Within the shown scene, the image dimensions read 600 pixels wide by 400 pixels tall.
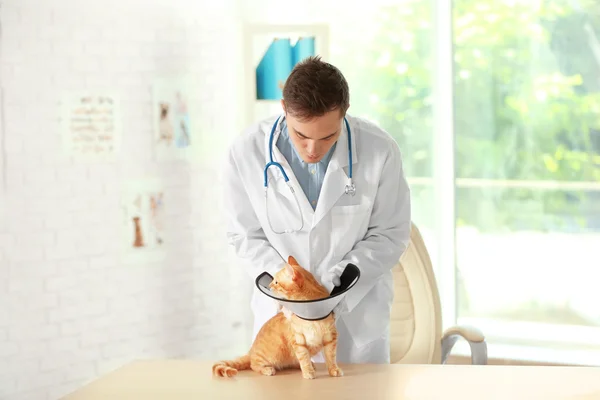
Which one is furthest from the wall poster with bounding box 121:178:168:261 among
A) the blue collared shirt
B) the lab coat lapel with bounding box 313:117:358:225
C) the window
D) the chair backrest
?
the lab coat lapel with bounding box 313:117:358:225

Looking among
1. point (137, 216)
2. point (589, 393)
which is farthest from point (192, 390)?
point (137, 216)

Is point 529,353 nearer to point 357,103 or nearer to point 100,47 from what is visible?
point 357,103

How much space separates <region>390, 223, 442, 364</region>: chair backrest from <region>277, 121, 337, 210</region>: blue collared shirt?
673mm

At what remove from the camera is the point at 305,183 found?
6.91ft

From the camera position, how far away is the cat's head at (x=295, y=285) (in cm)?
180

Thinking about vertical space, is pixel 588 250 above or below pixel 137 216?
below

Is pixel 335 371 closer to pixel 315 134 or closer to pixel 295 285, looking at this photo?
pixel 295 285

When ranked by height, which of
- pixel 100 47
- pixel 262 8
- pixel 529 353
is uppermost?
pixel 262 8

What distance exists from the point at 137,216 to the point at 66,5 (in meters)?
1.05

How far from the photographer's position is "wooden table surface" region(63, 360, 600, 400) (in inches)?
68.2

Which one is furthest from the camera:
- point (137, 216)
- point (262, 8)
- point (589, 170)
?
point (262, 8)

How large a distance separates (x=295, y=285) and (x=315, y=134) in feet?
1.22

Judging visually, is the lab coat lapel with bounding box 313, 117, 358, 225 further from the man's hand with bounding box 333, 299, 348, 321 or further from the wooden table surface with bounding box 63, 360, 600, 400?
the wooden table surface with bounding box 63, 360, 600, 400

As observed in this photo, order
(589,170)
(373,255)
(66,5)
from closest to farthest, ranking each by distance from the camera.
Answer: (373,255) < (66,5) < (589,170)
